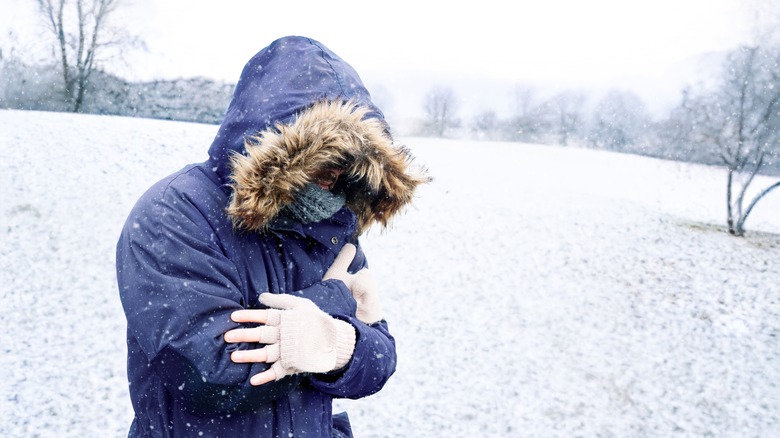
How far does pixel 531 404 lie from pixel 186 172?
209 inches

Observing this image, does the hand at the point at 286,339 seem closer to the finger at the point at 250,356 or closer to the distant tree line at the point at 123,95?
the finger at the point at 250,356

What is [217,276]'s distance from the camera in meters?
1.26

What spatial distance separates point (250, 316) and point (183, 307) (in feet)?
0.56

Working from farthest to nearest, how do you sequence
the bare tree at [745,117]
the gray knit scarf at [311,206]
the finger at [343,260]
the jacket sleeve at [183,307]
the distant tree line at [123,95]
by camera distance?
the distant tree line at [123,95] < the bare tree at [745,117] < the finger at [343,260] < the gray knit scarf at [311,206] < the jacket sleeve at [183,307]

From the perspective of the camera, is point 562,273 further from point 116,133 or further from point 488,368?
point 116,133

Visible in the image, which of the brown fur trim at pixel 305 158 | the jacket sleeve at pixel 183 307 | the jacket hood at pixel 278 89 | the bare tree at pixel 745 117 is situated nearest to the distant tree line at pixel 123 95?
the bare tree at pixel 745 117

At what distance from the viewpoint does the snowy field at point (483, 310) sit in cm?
516

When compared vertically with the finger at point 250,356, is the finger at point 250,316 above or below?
above

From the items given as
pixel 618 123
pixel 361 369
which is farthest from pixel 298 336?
pixel 618 123

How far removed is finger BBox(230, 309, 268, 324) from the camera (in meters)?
1.22

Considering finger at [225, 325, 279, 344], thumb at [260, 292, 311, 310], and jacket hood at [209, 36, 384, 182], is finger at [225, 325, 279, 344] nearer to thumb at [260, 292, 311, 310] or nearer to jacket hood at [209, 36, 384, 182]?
thumb at [260, 292, 311, 310]

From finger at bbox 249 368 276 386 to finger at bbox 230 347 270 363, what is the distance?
0.11 feet

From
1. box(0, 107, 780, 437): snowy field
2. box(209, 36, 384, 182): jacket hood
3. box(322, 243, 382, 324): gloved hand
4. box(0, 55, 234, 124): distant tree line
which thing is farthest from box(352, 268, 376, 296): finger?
box(0, 55, 234, 124): distant tree line

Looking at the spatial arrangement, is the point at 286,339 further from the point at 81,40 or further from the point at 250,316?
the point at 81,40
